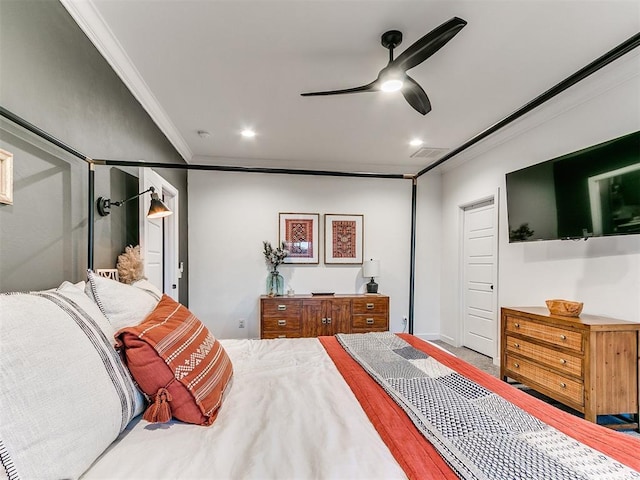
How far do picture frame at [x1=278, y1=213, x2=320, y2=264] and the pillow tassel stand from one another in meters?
3.46

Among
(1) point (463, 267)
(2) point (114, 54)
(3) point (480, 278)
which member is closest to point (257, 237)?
(2) point (114, 54)

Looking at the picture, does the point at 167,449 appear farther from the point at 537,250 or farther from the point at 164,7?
the point at 537,250

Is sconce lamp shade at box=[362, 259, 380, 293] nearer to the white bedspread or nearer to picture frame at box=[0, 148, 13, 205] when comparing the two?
the white bedspread

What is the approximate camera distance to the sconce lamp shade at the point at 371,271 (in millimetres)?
4449

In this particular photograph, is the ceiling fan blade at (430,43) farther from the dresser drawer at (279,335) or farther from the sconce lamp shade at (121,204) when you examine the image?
the dresser drawer at (279,335)

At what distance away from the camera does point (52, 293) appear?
1.02 m

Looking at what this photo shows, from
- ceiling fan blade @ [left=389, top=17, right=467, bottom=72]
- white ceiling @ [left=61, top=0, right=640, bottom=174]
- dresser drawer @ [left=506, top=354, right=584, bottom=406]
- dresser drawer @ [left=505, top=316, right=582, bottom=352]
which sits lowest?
dresser drawer @ [left=506, top=354, right=584, bottom=406]

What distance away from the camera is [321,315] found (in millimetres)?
4035

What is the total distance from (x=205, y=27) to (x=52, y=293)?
167 cm

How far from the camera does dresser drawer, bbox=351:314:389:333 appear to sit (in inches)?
161

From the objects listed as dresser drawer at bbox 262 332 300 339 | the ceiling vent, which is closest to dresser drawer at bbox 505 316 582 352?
the ceiling vent

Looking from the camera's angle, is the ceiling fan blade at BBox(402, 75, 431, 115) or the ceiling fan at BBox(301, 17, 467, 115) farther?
the ceiling fan blade at BBox(402, 75, 431, 115)

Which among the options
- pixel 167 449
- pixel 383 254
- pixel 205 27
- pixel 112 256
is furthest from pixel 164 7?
pixel 383 254

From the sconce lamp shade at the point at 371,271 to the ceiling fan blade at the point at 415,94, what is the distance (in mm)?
2550
